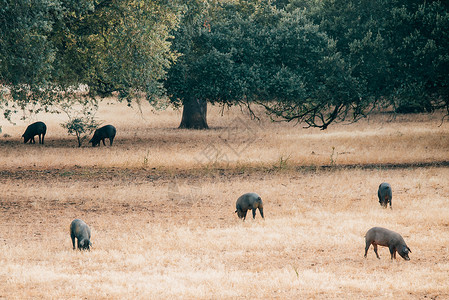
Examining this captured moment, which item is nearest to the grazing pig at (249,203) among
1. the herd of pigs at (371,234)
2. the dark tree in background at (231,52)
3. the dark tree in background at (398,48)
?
the herd of pigs at (371,234)

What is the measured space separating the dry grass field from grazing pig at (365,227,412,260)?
0.22 meters

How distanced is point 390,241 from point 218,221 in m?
4.99

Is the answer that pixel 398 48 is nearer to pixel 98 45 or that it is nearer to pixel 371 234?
pixel 98 45

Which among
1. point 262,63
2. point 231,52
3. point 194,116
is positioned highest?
point 231,52

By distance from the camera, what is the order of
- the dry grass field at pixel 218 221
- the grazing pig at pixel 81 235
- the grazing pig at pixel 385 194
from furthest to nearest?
the grazing pig at pixel 385 194, the grazing pig at pixel 81 235, the dry grass field at pixel 218 221

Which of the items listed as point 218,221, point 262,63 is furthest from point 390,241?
point 262,63

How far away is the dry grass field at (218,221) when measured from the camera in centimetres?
888

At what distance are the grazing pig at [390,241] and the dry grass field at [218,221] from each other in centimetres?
22

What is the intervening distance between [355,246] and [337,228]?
4.70 ft

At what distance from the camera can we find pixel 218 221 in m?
14.1

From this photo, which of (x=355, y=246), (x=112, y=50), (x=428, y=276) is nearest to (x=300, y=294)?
(x=428, y=276)

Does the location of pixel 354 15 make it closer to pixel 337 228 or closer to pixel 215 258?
pixel 337 228

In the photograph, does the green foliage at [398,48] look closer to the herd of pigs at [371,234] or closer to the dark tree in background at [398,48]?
the dark tree in background at [398,48]

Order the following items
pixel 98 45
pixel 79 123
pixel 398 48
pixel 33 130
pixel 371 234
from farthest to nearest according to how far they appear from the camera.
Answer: pixel 79 123, pixel 33 130, pixel 398 48, pixel 98 45, pixel 371 234
